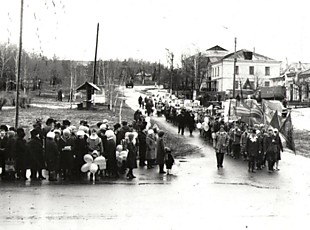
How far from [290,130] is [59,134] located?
860cm

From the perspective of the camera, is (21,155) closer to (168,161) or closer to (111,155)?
(111,155)

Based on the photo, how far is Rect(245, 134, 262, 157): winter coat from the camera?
18.2 m

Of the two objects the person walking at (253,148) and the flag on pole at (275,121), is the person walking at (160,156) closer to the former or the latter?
the person walking at (253,148)

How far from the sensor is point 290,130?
19516mm

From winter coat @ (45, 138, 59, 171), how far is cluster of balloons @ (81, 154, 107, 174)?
796 mm

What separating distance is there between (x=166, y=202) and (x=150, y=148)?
19.2 ft

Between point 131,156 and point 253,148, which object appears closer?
point 131,156

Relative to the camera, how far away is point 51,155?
49.6ft

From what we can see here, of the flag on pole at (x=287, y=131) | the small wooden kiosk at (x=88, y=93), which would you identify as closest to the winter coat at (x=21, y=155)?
the flag on pole at (x=287, y=131)

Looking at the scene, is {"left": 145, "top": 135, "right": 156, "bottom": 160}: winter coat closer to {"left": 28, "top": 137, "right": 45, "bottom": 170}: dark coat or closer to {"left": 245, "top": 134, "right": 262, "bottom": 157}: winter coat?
{"left": 245, "top": 134, "right": 262, "bottom": 157}: winter coat

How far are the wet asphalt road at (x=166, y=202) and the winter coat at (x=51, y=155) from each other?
Answer: 0.62 m

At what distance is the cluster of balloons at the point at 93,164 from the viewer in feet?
49.9

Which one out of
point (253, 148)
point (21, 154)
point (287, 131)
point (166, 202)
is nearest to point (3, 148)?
point (21, 154)

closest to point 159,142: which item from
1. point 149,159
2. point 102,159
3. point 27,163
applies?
point 149,159
